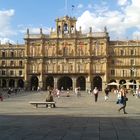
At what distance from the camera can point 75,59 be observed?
126312 millimetres

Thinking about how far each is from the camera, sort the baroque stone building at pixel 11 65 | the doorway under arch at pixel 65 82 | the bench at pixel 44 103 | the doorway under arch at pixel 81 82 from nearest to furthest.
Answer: the bench at pixel 44 103 < the doorway under arch at pixel 81 82 < the doorway under arch at pixel 65 82 < the baroque stone building at pixel 11 65

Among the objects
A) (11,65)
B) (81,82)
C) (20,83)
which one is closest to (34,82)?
(20,83)

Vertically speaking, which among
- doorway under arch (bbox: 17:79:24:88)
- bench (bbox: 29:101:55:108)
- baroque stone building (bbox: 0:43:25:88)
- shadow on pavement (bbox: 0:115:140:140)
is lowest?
shadow on pavement (bbox: 0:115:140:140)

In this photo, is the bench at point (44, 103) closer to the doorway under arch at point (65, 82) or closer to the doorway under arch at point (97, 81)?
the doorway under arch at point (97, 81)

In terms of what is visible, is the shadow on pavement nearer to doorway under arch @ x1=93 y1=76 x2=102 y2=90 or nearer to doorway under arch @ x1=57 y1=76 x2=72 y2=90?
doorway under arch @ x1=93 y1=76 x2=102 y2=90

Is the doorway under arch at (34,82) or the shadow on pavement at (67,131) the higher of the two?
the doorway under arch at (34,82)

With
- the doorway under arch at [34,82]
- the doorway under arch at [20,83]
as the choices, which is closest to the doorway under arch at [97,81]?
the doorway under arch at [34,82]

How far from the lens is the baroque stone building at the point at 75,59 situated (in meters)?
125

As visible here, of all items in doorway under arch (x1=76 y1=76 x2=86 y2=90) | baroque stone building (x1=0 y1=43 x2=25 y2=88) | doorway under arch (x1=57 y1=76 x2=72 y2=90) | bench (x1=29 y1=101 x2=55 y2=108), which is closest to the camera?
bench (x1=29 y1=101 x2=55 y2=108)

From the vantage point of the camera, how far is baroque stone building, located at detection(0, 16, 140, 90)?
125188 mm

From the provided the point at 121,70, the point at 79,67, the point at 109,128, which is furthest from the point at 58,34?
the point at 109,128

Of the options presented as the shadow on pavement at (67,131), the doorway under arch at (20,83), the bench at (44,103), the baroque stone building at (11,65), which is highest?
the baroque stone building at (11,65)

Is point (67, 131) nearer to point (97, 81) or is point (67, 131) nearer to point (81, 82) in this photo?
point (97, 81)

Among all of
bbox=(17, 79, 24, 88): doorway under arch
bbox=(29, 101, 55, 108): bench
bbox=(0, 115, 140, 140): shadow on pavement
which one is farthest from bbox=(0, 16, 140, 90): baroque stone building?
bbox=(0, 115, 140, 140): shadow on pavement
